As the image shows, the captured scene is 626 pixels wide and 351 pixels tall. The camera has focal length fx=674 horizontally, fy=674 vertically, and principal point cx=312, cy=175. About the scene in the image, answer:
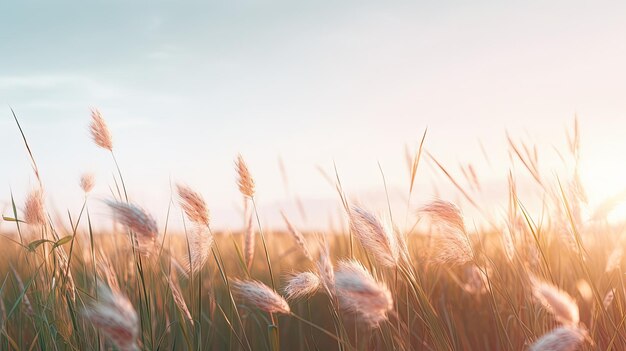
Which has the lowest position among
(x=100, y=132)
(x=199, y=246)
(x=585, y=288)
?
(x=585, y=288)

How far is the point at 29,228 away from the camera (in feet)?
6.31

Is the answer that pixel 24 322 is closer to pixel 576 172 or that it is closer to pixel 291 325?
pixel 291 325

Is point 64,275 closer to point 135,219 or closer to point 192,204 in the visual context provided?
point 192,204

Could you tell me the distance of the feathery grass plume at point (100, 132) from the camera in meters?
1.77

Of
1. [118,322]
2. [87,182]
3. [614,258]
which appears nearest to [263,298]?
[118,322]

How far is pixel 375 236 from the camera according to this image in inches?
51.1

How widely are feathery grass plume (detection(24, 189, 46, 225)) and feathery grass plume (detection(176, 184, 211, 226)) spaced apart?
539mm

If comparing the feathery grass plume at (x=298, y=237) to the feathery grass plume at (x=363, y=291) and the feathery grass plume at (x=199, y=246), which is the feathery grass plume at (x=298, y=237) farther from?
the feathery grass plume at (x=363, y=291)

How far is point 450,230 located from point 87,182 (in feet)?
3.53

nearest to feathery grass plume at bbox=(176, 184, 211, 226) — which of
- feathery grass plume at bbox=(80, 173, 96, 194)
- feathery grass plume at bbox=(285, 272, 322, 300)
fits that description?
feathery grass plume at bbox=(285, 272, 322, 300)

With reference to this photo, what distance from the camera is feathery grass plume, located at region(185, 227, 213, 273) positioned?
4.86 feet

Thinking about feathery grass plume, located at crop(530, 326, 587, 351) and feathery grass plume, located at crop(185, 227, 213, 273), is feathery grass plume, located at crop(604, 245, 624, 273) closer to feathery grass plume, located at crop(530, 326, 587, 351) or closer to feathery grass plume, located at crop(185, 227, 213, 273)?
feathery grass plume, located at crop(530, 326, 587, 351)

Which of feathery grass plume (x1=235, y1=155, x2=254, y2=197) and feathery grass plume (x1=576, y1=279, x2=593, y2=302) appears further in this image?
feathery grass plume (x1=576, y1=279, x2=593, y2=302)

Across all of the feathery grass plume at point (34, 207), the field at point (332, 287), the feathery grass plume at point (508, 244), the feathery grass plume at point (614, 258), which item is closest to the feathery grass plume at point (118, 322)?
the field at point (332, 287)
